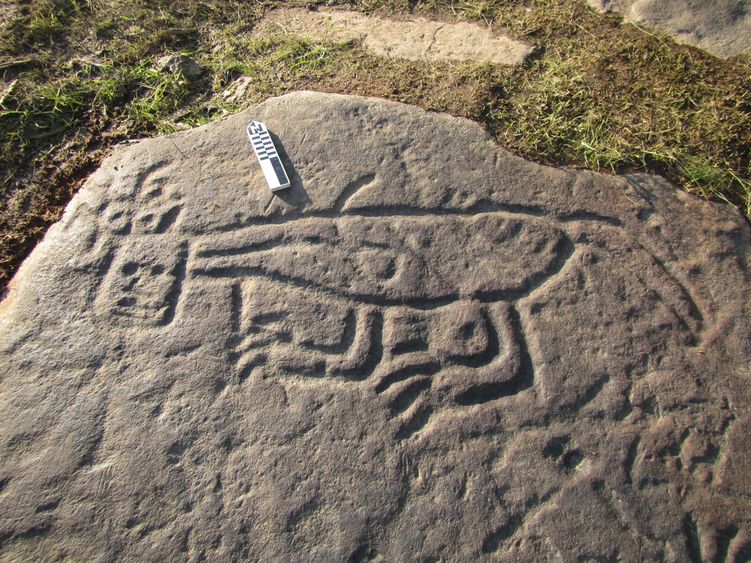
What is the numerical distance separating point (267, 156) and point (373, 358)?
0.94 meters

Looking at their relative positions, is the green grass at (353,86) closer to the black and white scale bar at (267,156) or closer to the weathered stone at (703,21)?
the weathered stone at (703,21)

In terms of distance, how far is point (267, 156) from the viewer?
242 cm

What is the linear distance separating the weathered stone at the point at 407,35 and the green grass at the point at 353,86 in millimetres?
Result: 82

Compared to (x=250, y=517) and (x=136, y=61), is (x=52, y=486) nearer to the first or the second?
(x=250, y=517)

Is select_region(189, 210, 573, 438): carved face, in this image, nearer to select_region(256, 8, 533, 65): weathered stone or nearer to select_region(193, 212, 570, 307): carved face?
select_region(193, 212, 570, 307): carved face

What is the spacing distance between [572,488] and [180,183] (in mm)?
1814

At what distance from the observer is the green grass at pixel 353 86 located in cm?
255

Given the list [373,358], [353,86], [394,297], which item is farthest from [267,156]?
[373,358]

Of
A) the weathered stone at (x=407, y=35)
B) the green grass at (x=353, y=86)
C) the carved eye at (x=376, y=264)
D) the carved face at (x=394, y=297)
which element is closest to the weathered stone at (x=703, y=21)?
the green grass at (x=353, y=86)

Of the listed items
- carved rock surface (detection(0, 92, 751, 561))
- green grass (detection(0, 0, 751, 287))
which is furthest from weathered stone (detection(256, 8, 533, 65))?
carved rock surface (detection(0, 92, 751, 561))

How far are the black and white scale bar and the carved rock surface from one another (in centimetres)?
4

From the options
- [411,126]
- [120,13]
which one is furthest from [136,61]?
[411,126]

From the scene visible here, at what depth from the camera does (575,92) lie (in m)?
2.73

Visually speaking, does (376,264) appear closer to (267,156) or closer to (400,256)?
(400,256)
